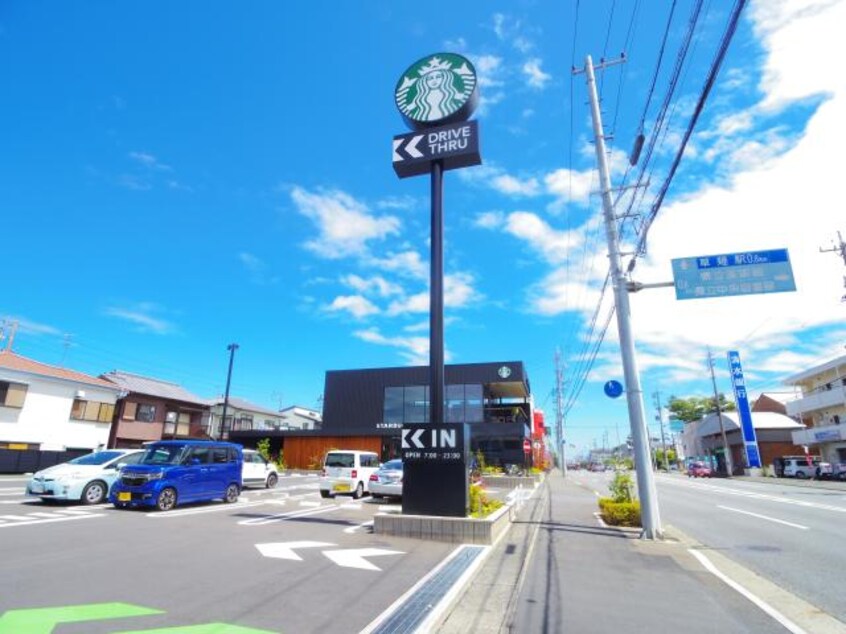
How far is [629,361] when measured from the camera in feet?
35.3

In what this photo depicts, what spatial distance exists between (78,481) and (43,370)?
20234 millimetres

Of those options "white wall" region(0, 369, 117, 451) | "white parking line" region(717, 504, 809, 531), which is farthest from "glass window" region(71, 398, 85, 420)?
"white parking line" region(717, 504, 809, 531)

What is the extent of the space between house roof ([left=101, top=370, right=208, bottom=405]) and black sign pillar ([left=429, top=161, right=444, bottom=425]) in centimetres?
2957

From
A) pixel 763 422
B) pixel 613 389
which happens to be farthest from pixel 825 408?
pixel 613 389

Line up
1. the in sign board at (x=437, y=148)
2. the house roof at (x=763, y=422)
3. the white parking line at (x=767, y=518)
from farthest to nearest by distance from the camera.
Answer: the house roof at (x=763, y=422) → the white parking line at (x=767, y=518) → the in sign board at (x=437, y=148)

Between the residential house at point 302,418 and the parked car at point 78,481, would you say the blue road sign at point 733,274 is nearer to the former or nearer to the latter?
the parked car at point 78,481

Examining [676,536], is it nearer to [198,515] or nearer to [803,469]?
[198,515]

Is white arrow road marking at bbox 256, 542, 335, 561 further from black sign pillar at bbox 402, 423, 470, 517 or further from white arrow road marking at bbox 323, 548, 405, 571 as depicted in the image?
black sign pillar at bbox 402, 423, 470, 517

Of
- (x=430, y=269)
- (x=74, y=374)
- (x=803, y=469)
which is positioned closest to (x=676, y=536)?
(x=430, y=269)

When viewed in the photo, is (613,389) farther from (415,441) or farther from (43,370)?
(43,370)

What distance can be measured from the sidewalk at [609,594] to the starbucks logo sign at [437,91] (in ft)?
33.1

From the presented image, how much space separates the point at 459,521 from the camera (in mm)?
8945

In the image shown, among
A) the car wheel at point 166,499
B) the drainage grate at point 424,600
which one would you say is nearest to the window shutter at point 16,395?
the car wheel at point 166,499

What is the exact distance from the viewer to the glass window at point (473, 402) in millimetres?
35156
